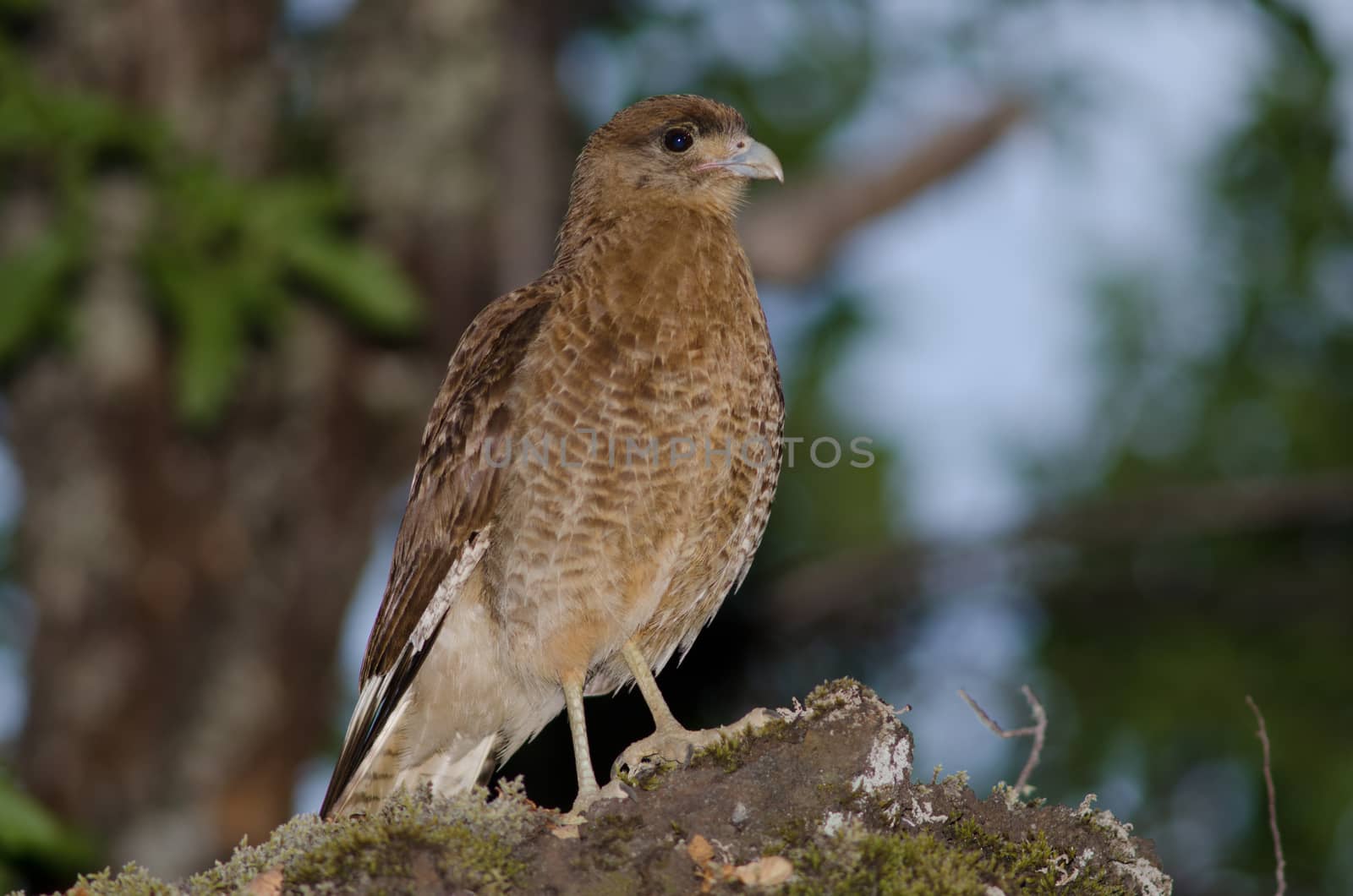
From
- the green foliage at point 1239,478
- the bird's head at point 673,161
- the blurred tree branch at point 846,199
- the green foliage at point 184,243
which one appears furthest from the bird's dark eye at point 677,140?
the green foliage at point 1239,478

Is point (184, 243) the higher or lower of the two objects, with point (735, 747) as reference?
higher

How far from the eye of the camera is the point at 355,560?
714cm

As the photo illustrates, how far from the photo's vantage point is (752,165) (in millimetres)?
4848

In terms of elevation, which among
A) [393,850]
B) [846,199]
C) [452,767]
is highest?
[846,199]

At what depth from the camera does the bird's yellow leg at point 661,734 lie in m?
3.45

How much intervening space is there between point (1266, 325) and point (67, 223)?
821 cm

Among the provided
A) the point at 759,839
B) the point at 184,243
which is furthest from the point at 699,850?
the point at 184,243

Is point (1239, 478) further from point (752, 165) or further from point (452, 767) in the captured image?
point (452, 767)

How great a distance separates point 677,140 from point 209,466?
3.22 meters

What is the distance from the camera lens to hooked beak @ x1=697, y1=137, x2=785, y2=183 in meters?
4.84

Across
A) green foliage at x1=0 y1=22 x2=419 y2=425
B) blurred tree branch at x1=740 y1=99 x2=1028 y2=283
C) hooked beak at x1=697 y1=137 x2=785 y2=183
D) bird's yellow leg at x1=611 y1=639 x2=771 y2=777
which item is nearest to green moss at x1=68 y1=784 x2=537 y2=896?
bird's yellow leg at x1=611 y1=639 x2=771 y2=777

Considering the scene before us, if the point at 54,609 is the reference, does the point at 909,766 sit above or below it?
below

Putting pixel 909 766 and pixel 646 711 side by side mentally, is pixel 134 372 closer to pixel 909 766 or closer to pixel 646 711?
pixel 646 711

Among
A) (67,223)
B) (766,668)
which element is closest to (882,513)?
(766,668)
